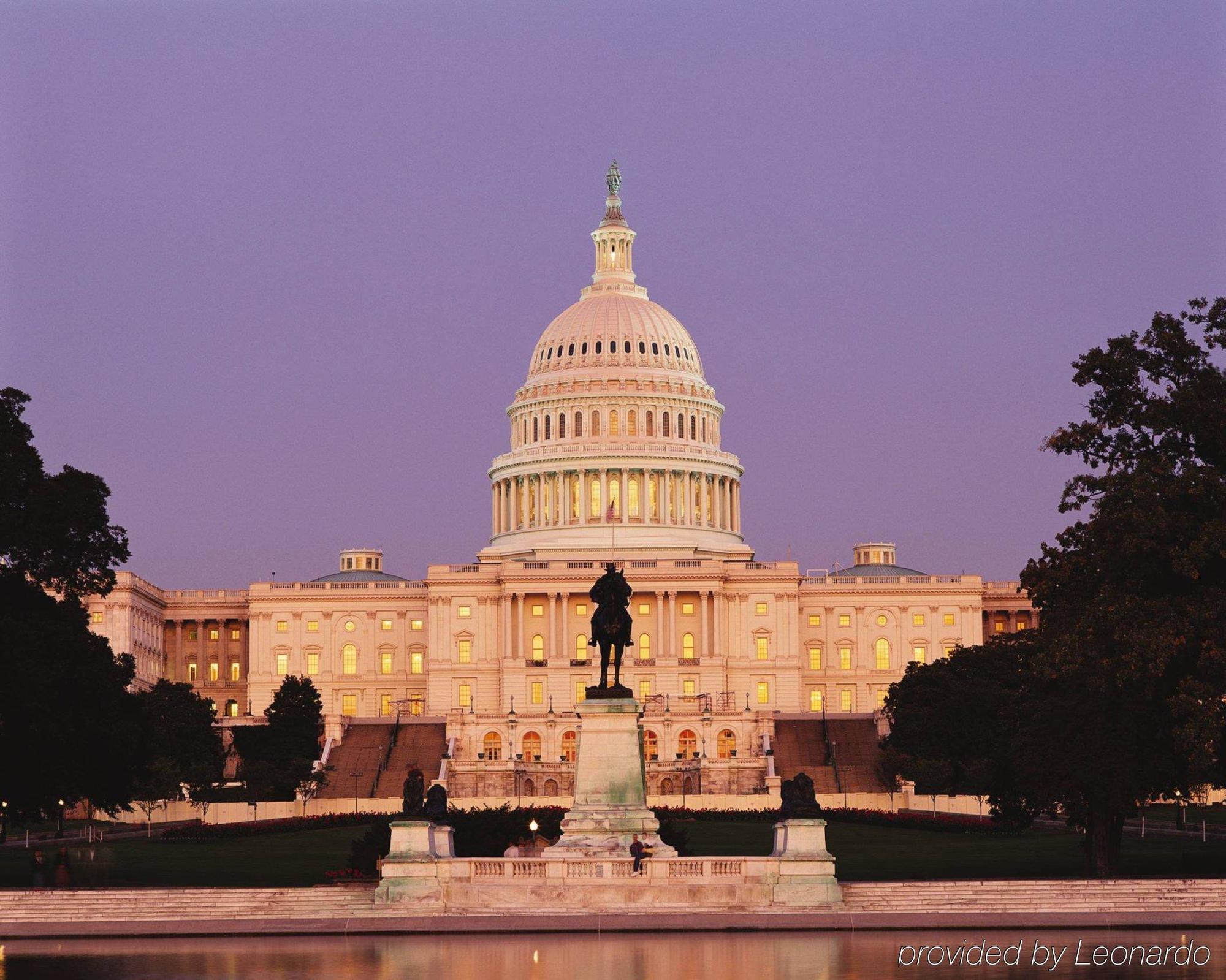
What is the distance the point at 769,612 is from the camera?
622ft

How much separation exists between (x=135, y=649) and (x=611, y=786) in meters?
132

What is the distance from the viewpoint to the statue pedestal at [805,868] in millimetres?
59312

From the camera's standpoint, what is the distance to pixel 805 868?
5972 centimetres

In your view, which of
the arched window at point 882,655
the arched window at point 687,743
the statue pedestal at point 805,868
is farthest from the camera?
the arched window at point 882,655

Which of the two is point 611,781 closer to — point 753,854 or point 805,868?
point 805,868

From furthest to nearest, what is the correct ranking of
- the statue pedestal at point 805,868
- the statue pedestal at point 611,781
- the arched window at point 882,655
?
the arched window at point 882,655 → the statue pedestal at point 611,781 → the statue pedestal at point 805,868

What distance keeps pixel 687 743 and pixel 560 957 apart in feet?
349

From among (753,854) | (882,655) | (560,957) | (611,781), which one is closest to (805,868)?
(611,781)

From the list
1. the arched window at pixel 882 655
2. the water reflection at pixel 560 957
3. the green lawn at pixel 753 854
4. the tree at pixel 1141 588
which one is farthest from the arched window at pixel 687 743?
the water reflection at pixel 560 957

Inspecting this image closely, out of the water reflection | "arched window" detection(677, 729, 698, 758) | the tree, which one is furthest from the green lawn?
"arched window" detection(677, 729, 698, 758)

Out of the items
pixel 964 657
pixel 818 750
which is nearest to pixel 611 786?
pixel 964 657

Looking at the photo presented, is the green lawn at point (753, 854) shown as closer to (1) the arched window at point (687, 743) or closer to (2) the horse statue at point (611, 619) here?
(2) the horse statue at point (611, 619)

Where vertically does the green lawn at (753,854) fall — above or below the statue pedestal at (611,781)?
below

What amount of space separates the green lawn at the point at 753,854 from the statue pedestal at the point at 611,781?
9.45 meters
